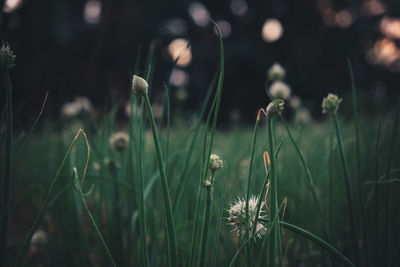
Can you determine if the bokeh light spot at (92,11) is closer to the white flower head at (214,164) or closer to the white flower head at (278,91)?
the white flower head at (278,91)

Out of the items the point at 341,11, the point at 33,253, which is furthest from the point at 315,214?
the point at 341,11

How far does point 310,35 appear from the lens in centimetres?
571

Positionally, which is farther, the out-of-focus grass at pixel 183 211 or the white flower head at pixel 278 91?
the white flower head at pixel 278 91

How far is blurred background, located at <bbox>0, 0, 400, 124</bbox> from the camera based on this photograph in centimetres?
431

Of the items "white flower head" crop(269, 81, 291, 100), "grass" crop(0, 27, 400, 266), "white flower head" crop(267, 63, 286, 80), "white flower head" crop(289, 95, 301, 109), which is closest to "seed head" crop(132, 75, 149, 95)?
"grass" crop(0, 27, 400, 266)

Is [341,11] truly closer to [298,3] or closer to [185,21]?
[298,3]

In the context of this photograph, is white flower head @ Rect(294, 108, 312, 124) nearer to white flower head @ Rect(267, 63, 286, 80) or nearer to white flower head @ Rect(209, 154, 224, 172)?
white flower head @ Rect(267, 63, 286, 80)

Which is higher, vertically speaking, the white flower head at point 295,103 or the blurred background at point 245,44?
the blurred background at point 245,44

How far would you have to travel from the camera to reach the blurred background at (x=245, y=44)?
4.31 m

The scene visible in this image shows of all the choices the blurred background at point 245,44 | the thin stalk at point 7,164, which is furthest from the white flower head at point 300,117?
the blurred background at point 245,44

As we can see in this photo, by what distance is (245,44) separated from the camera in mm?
5312

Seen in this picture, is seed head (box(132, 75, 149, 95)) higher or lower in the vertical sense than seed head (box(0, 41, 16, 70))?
lower

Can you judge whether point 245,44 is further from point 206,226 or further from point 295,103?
point 206,226

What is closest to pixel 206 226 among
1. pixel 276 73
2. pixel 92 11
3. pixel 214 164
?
pixel 214 164
